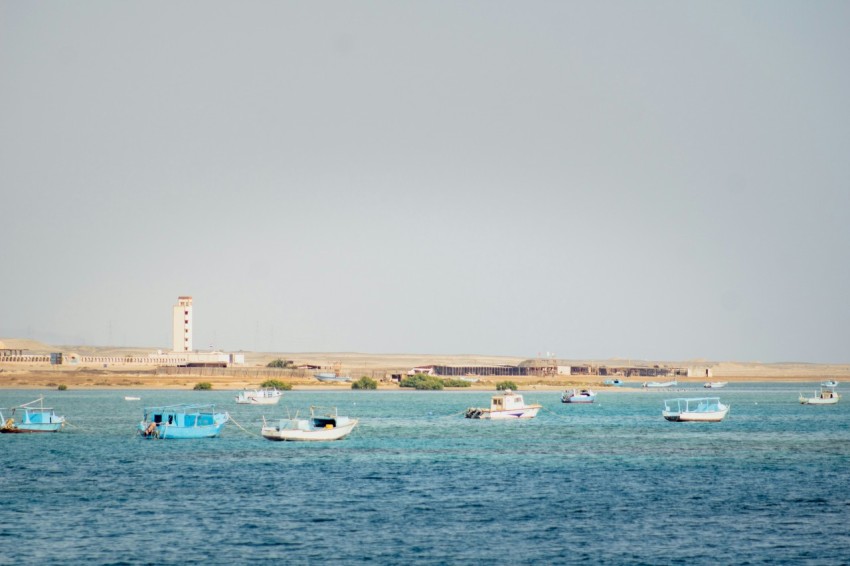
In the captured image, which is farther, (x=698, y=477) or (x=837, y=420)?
(x=837, y=420)

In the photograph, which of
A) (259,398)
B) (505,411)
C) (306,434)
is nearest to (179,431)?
(306,434)

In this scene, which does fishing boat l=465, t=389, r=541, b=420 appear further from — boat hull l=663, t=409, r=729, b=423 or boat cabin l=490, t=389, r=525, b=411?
boat hull l=663, t=409, r=729, b=423

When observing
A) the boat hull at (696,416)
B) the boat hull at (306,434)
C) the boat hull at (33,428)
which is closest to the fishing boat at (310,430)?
the boat hull at (306,434)

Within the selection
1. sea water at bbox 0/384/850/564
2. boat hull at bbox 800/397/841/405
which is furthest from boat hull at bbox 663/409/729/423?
boat hull at bbox 800/397/841/405

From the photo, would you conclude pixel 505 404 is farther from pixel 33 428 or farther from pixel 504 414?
pixel 33 428

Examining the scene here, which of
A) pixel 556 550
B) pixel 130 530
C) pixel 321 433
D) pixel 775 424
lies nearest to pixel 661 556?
pixel 556 550

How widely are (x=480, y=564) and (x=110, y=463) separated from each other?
135ft

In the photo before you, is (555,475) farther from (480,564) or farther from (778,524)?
(480,564)

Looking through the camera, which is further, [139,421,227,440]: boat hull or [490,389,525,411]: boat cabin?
[490,389,525,411]: boat cabin

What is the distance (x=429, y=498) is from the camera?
59.7 metres

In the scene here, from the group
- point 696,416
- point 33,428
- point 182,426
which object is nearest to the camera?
point 182,426

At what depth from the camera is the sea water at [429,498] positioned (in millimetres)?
45875

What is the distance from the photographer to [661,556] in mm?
44812

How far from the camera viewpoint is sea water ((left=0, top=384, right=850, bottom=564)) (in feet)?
151
